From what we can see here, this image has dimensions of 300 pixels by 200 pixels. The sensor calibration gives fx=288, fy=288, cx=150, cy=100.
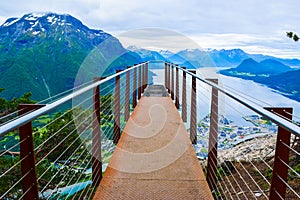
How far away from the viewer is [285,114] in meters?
1.34

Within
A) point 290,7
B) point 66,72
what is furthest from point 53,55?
point 290,7

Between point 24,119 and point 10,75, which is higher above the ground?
point 24,119

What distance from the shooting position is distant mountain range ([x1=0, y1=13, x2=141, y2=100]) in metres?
64.9

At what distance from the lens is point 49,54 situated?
87.6m

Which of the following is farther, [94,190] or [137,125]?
[137,125]

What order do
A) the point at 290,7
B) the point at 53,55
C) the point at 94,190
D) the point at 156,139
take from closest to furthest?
the point at 94,190, the point at 156,139, the point at 290,7, the point at 53,55

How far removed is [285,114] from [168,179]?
1.34 meters

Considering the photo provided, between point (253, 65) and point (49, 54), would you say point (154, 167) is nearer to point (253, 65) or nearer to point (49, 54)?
point (253, 65)

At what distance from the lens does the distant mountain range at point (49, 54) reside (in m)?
64.9

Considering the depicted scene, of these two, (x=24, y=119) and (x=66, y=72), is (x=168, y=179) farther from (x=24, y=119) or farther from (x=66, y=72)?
(x=66, y=72)

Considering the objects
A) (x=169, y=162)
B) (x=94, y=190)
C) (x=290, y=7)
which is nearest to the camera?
(x=94, y=190)

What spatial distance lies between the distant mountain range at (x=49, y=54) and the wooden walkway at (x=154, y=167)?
4869cm

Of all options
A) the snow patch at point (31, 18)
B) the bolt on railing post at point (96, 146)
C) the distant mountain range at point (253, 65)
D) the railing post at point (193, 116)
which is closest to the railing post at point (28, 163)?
the bolt on railing post at point (96, 146)

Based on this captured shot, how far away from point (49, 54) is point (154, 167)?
91438mm
